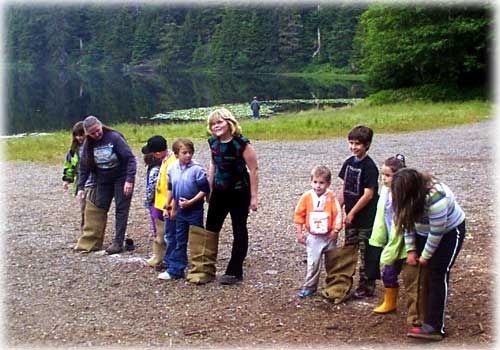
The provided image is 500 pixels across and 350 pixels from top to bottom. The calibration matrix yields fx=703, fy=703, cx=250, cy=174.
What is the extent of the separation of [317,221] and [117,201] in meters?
2.88

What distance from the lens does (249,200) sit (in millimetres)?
6664

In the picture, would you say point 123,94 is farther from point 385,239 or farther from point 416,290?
point 416,290

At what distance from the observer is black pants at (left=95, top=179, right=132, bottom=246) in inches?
320

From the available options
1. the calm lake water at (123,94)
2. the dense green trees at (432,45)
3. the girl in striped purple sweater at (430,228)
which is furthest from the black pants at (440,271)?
the dense green trees at (432,45)

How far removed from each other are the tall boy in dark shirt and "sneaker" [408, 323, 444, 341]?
97 centimetres

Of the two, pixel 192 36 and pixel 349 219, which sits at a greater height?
Answer: pixel 192 36

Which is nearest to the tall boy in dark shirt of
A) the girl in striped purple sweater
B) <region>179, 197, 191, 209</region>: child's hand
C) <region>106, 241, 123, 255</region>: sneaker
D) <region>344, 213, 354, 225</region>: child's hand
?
<region>344, 213, 354, 225</region>: child's hand

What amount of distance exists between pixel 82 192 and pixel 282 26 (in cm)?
8344

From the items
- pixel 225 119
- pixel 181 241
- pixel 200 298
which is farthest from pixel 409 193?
pixel 181 241

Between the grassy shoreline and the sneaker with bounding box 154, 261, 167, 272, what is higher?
the grassy shoreline

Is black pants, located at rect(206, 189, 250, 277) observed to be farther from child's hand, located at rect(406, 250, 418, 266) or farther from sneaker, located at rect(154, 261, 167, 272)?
child's hand, located at rect(406, 250, 418, 266)

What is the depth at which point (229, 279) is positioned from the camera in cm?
682

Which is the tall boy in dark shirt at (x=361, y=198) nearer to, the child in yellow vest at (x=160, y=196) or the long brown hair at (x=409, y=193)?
the long brown hair at (x=409, y=193)

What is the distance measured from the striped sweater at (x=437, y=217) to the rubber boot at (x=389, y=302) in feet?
2.35
